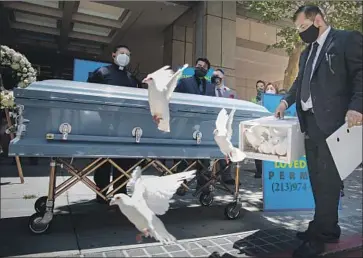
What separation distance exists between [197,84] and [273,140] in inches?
66.0

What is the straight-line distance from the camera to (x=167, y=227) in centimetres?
304

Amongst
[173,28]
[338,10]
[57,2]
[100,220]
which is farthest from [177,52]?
[100,220]

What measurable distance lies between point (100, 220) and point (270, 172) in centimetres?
197

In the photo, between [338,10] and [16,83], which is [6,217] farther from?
[338,10]

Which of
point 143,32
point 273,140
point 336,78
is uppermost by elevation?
point 143,32

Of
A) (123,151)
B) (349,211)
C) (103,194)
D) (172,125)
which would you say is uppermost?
(172,125)

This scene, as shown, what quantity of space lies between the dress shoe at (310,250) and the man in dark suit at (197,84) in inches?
83.2

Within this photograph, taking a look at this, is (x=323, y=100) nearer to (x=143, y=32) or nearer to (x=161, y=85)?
(x=161, y=85)

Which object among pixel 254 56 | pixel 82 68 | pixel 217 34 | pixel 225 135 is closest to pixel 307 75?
pixel 225 135

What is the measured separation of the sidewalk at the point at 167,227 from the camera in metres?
2.49

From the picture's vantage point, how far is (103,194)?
2.87 meters

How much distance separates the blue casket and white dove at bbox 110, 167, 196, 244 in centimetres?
84

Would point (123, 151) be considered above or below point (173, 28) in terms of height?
below

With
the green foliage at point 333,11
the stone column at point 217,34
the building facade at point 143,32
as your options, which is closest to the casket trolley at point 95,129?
the green foliage at point 333,11
